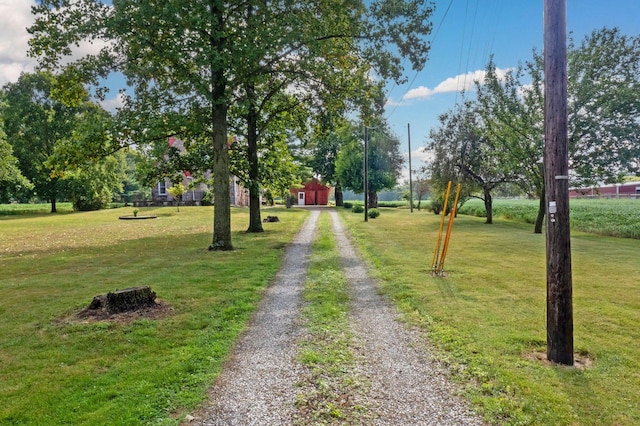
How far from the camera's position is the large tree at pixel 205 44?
12625 millimetres

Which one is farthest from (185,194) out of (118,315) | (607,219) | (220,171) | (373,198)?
(118,315)

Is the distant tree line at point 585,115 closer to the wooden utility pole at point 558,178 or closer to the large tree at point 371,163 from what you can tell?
the wooden utility pole at point 558,178

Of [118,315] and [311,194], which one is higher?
[311,194]

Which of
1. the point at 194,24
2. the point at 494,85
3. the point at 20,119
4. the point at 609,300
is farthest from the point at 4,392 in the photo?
the point at 20,119

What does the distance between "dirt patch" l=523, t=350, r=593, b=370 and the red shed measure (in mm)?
56892

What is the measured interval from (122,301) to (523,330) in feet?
21.3

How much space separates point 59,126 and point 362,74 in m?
40.8

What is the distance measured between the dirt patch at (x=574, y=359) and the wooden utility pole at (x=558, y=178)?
3.6 inches

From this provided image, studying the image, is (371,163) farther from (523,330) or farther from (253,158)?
(523,330)

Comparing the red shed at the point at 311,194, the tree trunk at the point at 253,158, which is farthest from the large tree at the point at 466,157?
the red shed at the point at 311,194

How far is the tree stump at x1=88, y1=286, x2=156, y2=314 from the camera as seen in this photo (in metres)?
6.88

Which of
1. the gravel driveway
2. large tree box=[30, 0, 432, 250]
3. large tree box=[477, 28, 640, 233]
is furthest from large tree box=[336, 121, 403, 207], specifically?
the gravel driveway

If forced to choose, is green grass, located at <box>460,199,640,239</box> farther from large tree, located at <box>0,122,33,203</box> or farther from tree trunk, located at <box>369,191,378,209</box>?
large tree, located at <box>0,122,33,203</box>

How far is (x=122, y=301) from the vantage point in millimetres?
6969
